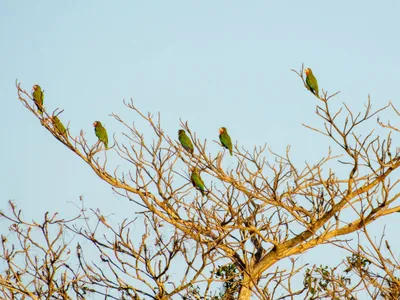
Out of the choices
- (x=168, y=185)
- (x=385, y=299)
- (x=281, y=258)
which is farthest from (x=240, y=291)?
(x=385, y=299)

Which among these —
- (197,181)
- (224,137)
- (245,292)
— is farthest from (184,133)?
(245,292)

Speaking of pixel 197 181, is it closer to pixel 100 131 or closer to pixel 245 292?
pixel 245 292

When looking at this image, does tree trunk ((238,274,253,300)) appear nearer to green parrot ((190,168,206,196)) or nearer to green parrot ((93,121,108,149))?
green parrot ((190,168,206,196))

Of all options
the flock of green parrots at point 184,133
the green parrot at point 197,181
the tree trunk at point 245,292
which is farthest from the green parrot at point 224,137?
the tree trunk at point 245,292

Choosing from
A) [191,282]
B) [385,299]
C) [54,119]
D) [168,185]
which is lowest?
[385,299]

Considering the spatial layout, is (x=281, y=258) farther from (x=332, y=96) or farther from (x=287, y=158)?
(x=332, y=96)

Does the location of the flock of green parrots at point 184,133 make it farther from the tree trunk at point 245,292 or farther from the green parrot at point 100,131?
the tree trunk at point 245,292

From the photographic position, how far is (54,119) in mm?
7316

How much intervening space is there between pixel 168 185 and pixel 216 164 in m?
0.47

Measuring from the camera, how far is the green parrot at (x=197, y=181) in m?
6.83

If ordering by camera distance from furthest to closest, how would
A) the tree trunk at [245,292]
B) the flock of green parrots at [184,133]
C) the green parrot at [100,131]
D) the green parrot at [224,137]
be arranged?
the green parrot at [224,137] < the green parrot at [100,131] < the flock of green parrots at [184,133] < the tree trunk at [245,292]

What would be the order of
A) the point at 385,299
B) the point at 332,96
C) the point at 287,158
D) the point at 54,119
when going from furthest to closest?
A: the point at 54,119 < the point at 287,158 < the point at 332,96 < the point at 385,299

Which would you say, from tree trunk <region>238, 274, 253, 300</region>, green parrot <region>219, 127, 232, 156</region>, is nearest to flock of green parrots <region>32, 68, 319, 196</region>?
green parrot <region>219, 127, 232, 156</region>

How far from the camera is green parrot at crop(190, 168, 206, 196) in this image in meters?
A: 6.83
